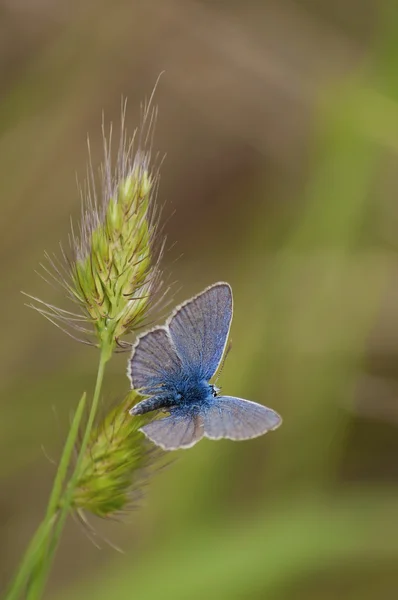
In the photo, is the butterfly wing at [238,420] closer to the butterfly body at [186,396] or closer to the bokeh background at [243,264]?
the butterfly body at [186,396]

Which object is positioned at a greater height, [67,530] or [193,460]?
[193,460]

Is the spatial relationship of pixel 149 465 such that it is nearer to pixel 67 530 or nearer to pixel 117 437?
pixel 117 437

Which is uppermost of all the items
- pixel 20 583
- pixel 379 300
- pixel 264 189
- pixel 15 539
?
pixel 264 189

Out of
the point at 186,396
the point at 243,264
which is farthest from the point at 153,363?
the point at 243,264

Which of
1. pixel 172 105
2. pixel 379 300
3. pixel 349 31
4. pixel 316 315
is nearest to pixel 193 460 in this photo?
pixel 316 315

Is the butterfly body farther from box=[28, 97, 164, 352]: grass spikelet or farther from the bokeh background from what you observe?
the bokeh background

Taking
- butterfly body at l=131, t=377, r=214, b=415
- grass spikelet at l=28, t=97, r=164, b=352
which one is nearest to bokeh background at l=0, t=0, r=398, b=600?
butterfly body at l=131, t=377, r=214, b=415
